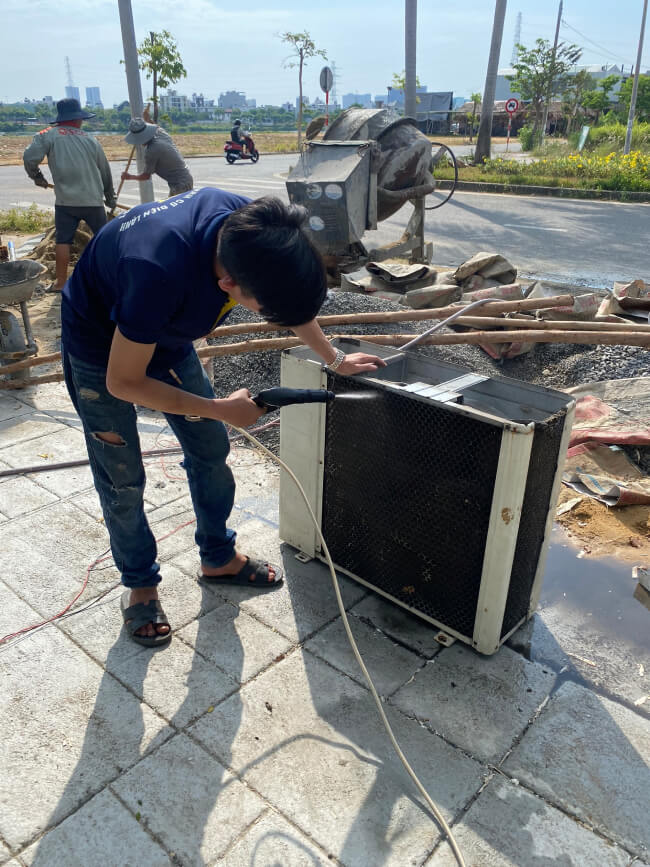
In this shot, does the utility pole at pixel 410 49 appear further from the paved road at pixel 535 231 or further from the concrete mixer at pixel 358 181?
the concrete mixer at pixel 358 181


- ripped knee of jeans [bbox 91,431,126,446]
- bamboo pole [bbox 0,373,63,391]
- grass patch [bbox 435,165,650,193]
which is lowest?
bamboo pole [bbox 0,373,63,391]

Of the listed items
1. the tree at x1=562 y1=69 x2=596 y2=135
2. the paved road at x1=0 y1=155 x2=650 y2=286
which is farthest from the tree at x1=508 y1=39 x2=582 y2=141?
the paved road at x1=0 y1=155 x2=650 y2=286

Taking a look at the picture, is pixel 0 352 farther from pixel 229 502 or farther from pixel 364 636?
pixel 364 636

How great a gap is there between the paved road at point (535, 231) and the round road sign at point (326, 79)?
274 cm

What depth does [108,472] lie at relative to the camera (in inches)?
98.2

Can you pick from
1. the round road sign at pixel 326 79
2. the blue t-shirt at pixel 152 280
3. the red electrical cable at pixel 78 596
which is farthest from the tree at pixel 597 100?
the blue t-shirt at pixel 152 280

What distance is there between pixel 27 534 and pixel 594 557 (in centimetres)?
283

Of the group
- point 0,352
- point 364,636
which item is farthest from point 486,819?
point 0,352

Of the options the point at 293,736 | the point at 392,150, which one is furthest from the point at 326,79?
the point at 293,736

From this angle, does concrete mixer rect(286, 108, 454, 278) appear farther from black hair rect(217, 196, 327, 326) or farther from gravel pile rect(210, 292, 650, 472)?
black hair rect(217, 196, 327, 326)

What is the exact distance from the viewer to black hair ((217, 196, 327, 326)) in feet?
5.62

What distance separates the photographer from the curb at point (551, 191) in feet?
49.5

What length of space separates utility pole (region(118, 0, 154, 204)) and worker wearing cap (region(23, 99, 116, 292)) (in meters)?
1.52

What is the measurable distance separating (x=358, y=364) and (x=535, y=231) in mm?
10135
